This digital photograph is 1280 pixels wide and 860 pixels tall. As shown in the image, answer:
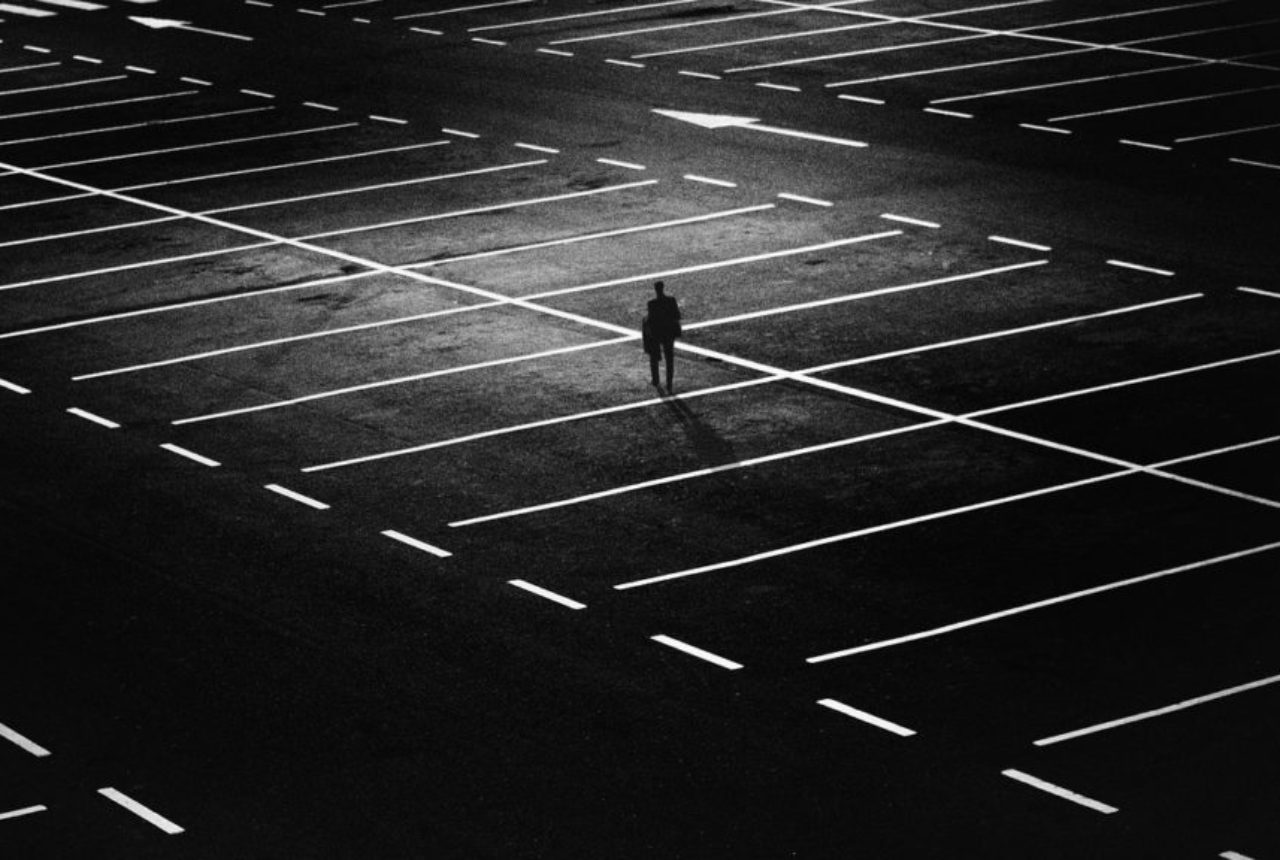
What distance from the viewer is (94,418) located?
67.2ft

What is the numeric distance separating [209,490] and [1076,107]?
17.1 m

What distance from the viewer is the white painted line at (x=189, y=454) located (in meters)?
19.1

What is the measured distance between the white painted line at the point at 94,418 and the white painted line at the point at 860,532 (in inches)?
252

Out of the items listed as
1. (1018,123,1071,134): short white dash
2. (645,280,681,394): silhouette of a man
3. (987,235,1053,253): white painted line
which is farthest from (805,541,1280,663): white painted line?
(1018,123,1071,134): short white dash

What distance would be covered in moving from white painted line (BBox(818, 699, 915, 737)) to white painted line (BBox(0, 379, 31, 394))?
10495 millimetres

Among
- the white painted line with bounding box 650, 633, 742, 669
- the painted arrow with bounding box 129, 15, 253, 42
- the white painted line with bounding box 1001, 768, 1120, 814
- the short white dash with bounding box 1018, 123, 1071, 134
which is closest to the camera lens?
the white painted line with bounding box 1001, 768, 1120, 814

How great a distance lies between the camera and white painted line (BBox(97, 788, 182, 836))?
41.3 feet

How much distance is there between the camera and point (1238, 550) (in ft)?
52.1

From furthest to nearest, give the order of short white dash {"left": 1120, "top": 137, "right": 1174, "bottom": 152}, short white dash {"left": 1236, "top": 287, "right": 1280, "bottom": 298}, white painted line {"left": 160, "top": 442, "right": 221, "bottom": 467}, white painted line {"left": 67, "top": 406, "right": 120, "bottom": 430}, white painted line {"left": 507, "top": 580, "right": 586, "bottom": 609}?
short white dash {"left": 1120, "top": 137, "right": 1174, "bottom": 152}
short white dash {"left": 1236, "top": 287, "right": 1280, "bottom": 298}
white painted line {"left": 67, "top": 406, "right": 120, "bottom": 430}
white painted line {"left": 160, "top": 442, "right": 221, "bottom": 467}
white painted line {"left": 507, "top": 580, "right": 586, "bottom": 609}

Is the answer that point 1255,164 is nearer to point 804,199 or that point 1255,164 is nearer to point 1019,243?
point 1019,243

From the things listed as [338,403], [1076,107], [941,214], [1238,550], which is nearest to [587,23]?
[1076,107]

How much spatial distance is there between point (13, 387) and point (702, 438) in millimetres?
6997

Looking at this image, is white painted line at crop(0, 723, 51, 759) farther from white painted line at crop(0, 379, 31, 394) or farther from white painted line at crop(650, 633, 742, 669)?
white painted line at crop(0, 379, 31, 394)

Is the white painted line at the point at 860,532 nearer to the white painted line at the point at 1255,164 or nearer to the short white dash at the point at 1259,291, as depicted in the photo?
A: the short white dash at the point at 1259,291
